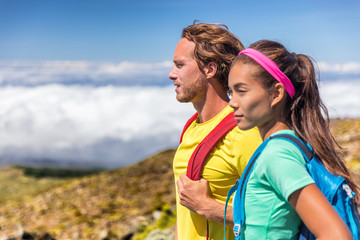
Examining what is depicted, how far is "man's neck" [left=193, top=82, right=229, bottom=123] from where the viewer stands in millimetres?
3104

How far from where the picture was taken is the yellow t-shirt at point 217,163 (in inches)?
108

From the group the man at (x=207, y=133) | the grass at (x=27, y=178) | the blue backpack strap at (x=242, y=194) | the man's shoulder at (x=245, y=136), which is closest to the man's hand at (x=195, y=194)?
the man at (x=207, y=133)

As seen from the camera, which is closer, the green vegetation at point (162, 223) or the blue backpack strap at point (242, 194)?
the blue backpack strap at point (242, 194)

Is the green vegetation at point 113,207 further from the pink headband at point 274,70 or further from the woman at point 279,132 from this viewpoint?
the pink headband at point 274,70

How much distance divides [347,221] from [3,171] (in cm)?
12418

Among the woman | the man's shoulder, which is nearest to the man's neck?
the man's shoulder

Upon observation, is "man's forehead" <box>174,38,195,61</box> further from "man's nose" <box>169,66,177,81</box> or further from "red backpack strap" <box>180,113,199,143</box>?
"red backpack strap" <box>180,113,199,143</box>

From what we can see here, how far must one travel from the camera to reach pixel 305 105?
2.06 metres

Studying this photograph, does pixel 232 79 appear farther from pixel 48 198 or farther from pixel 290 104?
pixel 48 198

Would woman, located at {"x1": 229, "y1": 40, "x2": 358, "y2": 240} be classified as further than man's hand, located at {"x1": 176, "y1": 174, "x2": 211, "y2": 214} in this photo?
No

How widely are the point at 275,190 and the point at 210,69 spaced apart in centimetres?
135

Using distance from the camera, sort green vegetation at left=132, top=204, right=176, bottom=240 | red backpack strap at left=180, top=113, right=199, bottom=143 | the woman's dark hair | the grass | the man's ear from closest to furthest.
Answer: the woman's dark hair → the man's ear → red backpack strap at left=180, top=113, right=199, bottom=143 → green vegetation at left=132, top=204, right=176, bottom=240 → the grass

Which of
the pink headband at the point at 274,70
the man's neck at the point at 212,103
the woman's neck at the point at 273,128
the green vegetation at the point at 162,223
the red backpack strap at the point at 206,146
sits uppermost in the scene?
the pink headband at the point at 274,70

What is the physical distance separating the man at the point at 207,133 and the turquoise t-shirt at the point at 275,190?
0.75 metres
